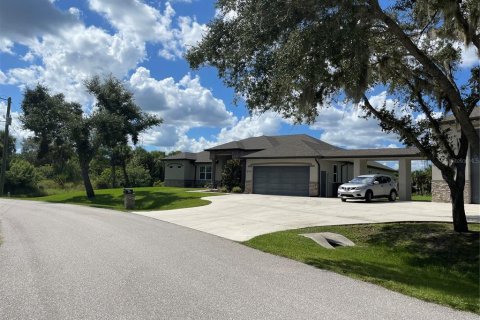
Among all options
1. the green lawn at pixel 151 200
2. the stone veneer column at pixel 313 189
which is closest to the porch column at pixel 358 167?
the stone veneer column at pixel 313 189

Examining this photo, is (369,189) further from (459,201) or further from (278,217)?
(459,201)

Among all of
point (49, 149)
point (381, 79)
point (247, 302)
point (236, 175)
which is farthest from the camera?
point (49, 149)

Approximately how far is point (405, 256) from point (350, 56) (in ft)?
18.7

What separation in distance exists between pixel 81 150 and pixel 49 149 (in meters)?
6.26

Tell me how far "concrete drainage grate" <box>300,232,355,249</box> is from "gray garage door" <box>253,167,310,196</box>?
18.6m

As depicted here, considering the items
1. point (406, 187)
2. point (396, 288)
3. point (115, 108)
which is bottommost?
point (396, 288)

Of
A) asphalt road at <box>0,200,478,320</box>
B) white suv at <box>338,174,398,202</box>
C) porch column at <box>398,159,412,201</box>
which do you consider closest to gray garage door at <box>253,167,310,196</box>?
white suv at <box>338,174,398,202</box>

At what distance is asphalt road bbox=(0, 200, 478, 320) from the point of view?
5.60m

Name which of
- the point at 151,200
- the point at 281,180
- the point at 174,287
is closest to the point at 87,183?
the point at 151,200

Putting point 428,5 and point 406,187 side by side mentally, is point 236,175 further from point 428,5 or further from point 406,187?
point 428,5

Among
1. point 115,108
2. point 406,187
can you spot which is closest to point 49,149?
point 115,108

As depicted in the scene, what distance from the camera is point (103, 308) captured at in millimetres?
5602

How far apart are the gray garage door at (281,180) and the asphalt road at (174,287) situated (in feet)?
71.7

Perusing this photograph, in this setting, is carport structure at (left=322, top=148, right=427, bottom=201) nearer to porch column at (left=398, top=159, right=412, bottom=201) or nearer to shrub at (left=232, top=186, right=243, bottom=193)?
porch column at (left=398, top=159, right=412, bottom=201)
